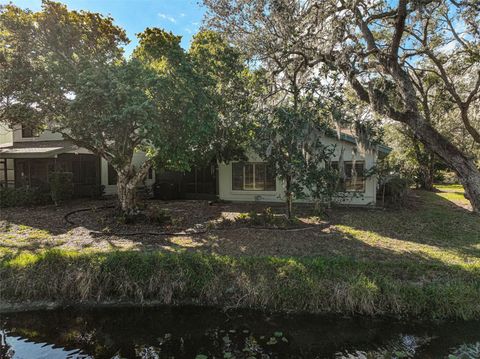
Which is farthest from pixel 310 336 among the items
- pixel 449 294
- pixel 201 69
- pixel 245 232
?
pixel 201 69

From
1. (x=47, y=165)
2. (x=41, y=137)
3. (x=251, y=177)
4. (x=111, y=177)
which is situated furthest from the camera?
(x=111, y=177)

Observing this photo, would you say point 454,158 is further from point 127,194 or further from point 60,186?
point 60,186

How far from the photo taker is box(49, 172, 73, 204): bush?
545 inches

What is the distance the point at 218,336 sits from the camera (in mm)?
5141

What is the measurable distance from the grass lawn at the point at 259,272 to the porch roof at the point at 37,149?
6610mm

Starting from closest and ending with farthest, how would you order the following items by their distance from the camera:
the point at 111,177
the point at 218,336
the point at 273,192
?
the point at 218,336
the point at 273,192
the point at 111,177

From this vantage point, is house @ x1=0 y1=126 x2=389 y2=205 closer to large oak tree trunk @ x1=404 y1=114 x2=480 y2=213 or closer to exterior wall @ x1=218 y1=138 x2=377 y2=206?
exterior wall @ x1=218 y1=138 x2=377 y2=206

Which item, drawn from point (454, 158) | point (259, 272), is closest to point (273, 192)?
point (259, 272)

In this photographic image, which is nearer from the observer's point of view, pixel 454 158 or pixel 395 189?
pixel 454 158

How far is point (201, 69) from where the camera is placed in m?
9.66

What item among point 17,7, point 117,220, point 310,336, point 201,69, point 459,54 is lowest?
point 310,336

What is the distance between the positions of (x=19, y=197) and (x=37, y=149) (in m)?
2.86

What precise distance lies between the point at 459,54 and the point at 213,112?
1087 centimetres

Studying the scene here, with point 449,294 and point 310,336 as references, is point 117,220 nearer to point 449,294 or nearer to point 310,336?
point 310,336
